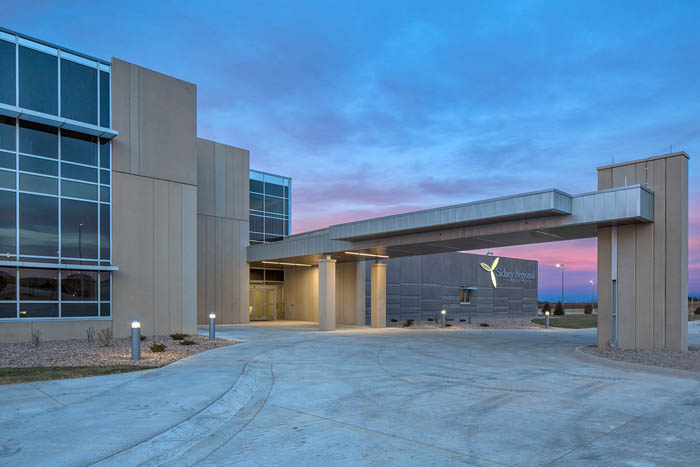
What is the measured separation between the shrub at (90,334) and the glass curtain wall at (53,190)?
2.03 feet

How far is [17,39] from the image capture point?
1767 centimetres

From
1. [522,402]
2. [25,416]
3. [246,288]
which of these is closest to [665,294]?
[522,402]

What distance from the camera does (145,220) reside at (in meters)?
20.3

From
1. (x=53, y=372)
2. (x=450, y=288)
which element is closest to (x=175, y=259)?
(x=53, y=372)

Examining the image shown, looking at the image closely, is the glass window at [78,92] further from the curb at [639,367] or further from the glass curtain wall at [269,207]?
the curb at [639,367]

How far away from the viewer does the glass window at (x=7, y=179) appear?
17.1 metres

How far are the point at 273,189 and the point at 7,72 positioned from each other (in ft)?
62.2

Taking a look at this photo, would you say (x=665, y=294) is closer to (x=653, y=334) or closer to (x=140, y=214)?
(x=653, y=334)

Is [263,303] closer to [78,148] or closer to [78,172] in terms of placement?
[78,172]

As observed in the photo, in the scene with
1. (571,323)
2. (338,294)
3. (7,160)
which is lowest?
(571,323)

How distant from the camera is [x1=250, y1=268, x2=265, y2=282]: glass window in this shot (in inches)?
1371

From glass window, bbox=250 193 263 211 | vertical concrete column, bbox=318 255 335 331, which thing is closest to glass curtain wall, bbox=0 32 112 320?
vertical concrete column, bbox=318 255 335 331

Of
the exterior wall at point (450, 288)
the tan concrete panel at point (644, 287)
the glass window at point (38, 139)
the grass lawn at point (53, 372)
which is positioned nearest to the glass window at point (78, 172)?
the glass window at point (38, 139)

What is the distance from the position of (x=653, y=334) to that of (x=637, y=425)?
31.7 feet
